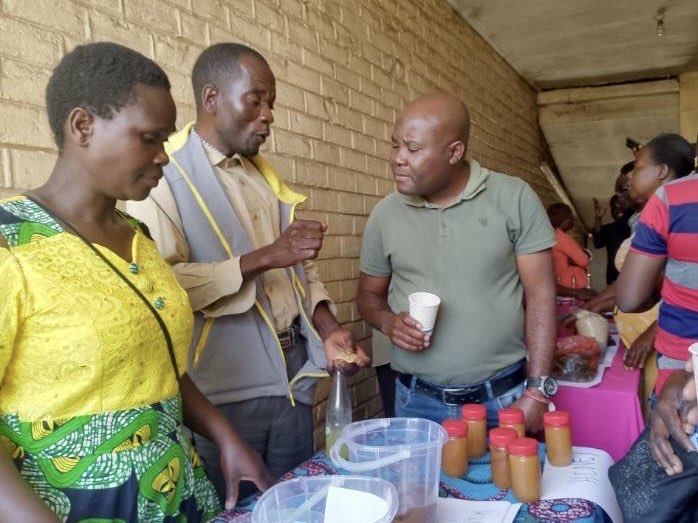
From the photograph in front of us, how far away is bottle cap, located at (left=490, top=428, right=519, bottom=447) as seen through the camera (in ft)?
4.52

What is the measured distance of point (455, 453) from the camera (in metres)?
1.45

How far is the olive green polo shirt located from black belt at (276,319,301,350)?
1.50ft

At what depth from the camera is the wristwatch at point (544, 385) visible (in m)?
1.95

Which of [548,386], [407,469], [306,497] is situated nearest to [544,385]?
[548,386]

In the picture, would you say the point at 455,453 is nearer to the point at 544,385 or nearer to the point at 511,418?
the point at 511,418

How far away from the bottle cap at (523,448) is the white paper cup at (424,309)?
0.56 m

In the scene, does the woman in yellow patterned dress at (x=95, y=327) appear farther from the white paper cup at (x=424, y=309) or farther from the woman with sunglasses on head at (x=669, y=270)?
the woman with sunglasses on head at (x=669, y=270)

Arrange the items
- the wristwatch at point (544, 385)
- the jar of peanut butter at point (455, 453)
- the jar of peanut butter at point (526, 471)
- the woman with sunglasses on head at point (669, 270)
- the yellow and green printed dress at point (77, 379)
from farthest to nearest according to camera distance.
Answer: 1. the wristwatch at point (544, 385)
2. the woman with sunglasses on head at point (669, 270)
3. the jar of peanut butter at point (455, 453)
4. the jar of peanut butter at point (526, 471)
5. the yellow and green printed dress at point (77, 379)

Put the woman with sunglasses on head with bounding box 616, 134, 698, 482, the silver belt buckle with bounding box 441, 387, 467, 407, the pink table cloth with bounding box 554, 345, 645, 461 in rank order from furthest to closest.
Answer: the pink table cloth with bounding box 554, 345, 645, 461, the silver belt buckle with bounding box 441, 387, 467, 407, the woman with sunglasses on head with bounding box 616, 134, 698, 482

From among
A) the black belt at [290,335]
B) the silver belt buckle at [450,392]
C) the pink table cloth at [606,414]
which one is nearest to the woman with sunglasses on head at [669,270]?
the silver belt buckle at [450,392]

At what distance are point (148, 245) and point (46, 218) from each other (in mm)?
260

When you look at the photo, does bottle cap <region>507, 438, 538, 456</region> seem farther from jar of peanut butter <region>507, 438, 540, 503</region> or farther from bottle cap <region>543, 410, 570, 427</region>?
bottle cap <region>543, 410, 570, 427</region>

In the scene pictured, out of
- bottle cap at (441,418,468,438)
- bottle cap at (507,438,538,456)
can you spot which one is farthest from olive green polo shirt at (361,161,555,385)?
bottle cap at (507,438,538,456)

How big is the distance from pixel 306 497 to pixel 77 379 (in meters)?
0.43
